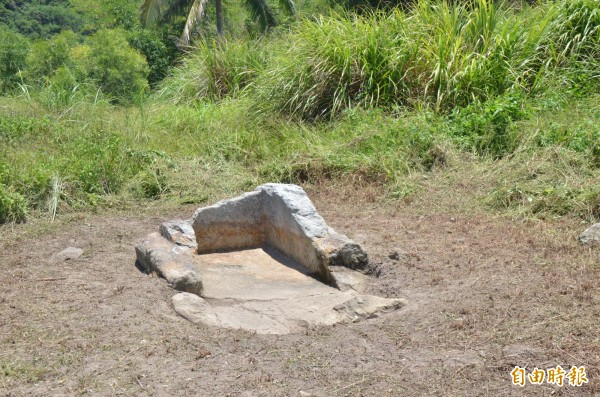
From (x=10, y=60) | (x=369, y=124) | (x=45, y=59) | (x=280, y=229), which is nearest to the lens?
(x=280, y=229)

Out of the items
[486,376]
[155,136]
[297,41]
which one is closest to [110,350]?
[486,376]

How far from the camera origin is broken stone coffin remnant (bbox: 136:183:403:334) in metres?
4.48

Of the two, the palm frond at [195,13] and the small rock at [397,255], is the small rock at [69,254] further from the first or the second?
the palm frond at [195,13]

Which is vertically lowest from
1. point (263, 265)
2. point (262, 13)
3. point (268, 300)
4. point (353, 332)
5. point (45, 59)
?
point (262, 13)

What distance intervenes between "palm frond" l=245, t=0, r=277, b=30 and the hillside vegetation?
12.0 metres

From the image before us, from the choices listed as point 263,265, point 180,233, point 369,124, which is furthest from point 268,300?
point 369,124

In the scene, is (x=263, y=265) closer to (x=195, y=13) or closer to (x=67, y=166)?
(x=67, y=166)

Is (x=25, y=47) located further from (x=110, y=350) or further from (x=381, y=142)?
(x=110, y=350)

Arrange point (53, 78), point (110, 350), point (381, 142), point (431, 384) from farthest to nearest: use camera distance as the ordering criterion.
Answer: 1. point (53, 78)
2. point (381, 142)
3. point (110, 350)
4. point (431, 384)

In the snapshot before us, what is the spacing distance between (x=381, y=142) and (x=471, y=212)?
162 cm

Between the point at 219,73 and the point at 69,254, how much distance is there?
6457mm

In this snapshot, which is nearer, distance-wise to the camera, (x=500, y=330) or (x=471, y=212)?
(x=500, y=330)

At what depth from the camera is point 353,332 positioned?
4.14m

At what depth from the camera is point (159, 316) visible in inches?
170
